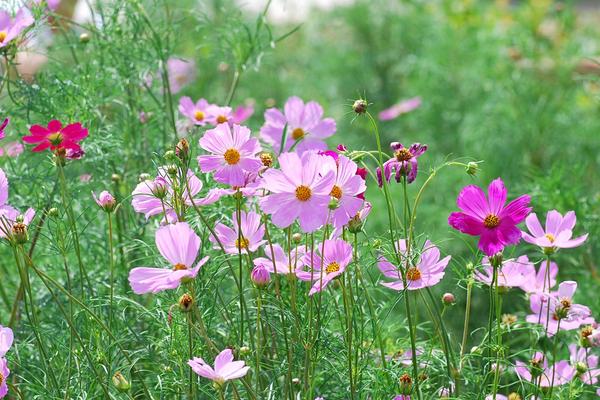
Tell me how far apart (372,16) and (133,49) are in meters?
2.45

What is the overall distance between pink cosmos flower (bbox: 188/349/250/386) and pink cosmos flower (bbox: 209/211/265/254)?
16cm

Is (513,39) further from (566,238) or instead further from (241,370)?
(241,370)

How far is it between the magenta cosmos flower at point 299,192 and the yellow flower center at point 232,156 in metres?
0.09

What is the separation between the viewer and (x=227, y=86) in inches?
137

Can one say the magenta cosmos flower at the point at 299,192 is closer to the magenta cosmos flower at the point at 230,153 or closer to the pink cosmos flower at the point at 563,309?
the magenta cosmos flower at the point at 230,153

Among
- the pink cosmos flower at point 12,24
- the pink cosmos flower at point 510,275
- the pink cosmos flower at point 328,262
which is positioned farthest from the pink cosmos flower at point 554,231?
the pink cosmos flower at point 12,24

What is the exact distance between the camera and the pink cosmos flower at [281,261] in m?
A: 1.06

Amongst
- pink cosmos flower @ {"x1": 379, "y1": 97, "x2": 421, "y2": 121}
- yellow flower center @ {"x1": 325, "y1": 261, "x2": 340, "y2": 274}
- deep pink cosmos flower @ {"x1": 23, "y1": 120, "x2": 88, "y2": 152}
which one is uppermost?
pink cosmos flower @ {"x1": 379, "y1": 97, "x2": 421, "y2": 121}

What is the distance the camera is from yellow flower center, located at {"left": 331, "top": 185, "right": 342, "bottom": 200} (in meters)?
1.00

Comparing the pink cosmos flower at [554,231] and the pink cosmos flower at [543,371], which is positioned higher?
the pink cosmos flower at [554,231]

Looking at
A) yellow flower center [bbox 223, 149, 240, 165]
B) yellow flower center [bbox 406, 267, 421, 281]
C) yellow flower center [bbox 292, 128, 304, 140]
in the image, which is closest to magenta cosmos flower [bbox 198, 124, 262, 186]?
yellow flower center [bbox 223, 149, 240, 165]

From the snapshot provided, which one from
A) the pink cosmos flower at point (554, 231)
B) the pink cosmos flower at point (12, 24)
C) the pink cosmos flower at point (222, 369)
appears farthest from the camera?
the pink cosmos flower at point (12, 24)

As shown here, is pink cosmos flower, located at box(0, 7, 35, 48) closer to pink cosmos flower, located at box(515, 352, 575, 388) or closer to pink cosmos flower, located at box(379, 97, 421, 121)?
pink cosmos flower, located at box(515, 352, 575, 388)

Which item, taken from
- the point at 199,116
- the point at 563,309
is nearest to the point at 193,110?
the point at 199,116
